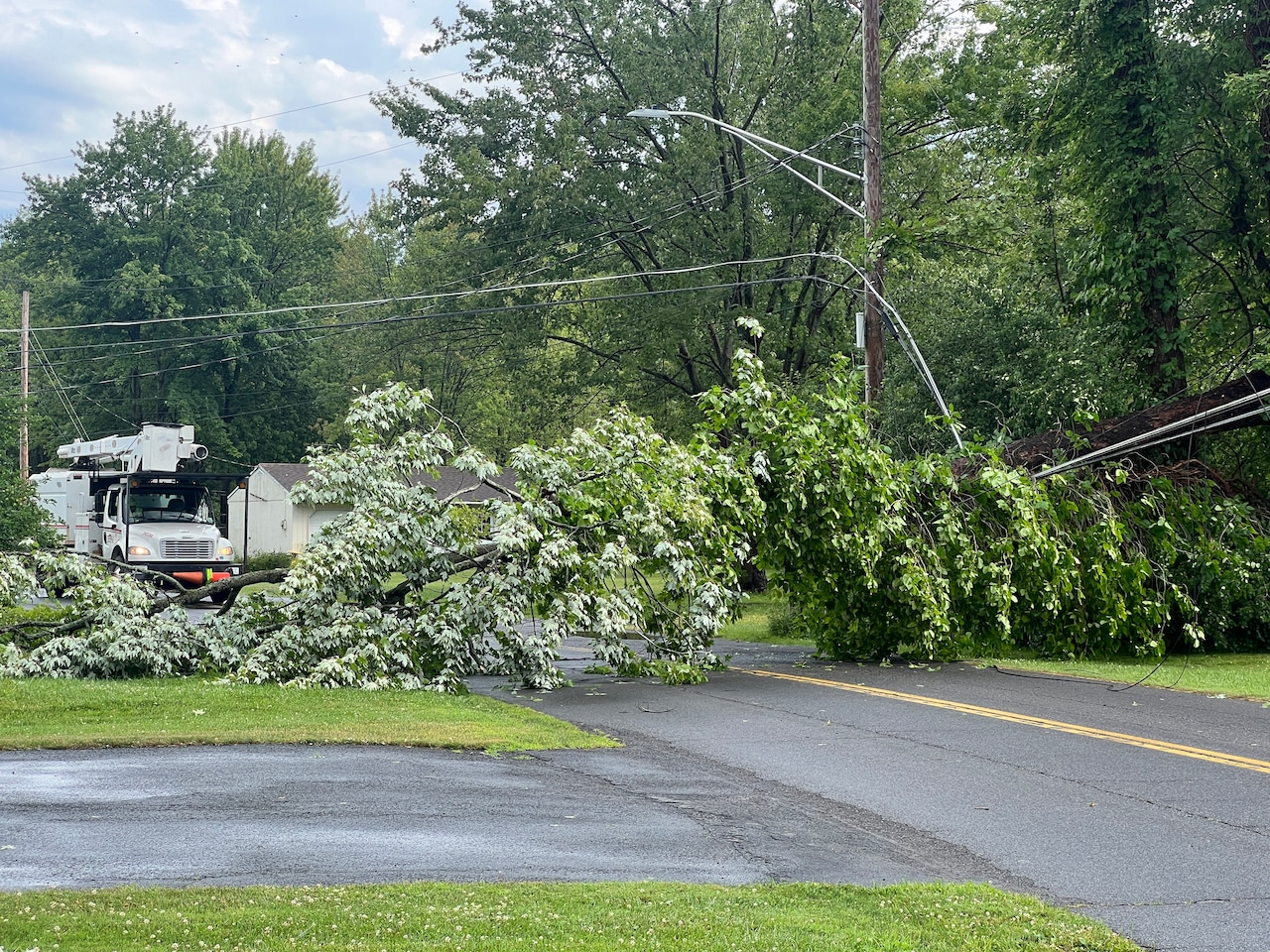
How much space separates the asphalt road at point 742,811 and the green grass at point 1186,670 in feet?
8.08

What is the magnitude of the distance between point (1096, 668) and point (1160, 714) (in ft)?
15.2

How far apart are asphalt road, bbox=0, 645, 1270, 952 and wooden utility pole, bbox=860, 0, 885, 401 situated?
9619 mm

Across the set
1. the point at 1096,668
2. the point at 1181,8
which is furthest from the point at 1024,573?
the point at 1181,8

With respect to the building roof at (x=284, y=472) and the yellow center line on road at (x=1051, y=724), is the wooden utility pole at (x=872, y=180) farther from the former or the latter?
the building roof at (x=284, y=472)

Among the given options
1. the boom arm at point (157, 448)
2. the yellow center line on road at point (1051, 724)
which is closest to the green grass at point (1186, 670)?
the yellow center line on road at point (1051, 724)

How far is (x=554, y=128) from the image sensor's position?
34.2m

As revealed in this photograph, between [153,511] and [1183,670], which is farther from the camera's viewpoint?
[153,511]

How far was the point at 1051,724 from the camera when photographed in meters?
12.2

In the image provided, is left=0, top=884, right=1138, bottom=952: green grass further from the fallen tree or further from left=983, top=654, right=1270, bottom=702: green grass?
the fallen tree

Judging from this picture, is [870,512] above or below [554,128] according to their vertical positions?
below

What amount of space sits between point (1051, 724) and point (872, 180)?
1188 centimetres

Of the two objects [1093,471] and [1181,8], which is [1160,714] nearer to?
[1093,471]

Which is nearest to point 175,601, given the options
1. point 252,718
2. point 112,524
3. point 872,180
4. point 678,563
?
point 252,718

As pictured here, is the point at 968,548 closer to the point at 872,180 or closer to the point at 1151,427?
the point at 1151,427
